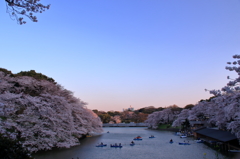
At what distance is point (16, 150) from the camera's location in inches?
222

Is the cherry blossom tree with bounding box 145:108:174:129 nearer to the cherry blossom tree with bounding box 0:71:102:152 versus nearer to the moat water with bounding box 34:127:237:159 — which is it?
the moat water with bounding box 34:127:237:159

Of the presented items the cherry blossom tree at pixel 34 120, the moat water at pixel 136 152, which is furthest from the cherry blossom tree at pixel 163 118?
the cherry blossom tree at pixel 34 120

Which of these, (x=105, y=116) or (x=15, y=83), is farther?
(x=105, y=116)

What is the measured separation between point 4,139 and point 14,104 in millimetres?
11798

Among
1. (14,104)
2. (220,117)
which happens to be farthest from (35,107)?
(220,117)

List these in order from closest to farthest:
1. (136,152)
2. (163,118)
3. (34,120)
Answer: (34,120) → (136,152) → (163,118)

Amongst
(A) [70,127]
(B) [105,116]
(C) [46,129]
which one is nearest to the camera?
(C) [46,129]

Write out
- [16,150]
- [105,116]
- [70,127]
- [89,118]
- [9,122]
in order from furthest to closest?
[105,116] → [89,118] → [70,127] → [9,122] → [16,150]

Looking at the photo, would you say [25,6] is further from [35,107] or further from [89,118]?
[89,118]

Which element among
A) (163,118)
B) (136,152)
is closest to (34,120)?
(136,152)

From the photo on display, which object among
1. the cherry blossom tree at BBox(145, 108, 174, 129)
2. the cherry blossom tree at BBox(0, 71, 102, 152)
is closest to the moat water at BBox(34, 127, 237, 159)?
→ the cherry blossom tree at BBox(0, 71, 102, 152)

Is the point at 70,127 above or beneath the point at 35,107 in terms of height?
beneath

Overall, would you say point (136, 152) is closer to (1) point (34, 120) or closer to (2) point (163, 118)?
(1) point (34, 120)

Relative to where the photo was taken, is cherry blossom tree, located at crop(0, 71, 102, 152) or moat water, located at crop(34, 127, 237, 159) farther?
moat water, located at crop(34, 127, 237, 159)
